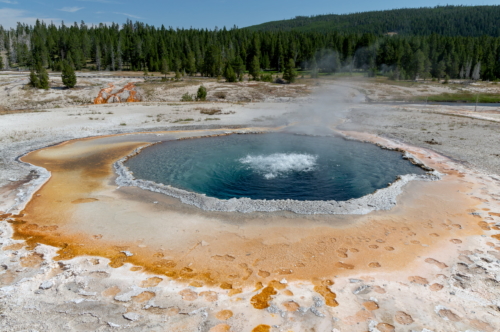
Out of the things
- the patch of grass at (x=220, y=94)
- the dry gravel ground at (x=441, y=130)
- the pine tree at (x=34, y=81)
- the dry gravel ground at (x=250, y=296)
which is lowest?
the dry gravel ground at (x=250, y=296)

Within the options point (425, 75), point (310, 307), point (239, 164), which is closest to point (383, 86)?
point (425, 75)

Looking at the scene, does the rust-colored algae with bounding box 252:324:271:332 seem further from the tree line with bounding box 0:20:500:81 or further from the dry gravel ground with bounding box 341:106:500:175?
the tree line with bounding box 0:20:500:81

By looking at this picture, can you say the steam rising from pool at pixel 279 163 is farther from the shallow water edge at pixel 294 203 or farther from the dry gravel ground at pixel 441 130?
the dry gravel ground at pixel 441 130

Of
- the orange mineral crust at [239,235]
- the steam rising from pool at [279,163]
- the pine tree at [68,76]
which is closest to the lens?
the orange mineral crust at [239,235]

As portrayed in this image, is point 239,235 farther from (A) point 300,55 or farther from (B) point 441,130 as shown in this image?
(A) point 300,55

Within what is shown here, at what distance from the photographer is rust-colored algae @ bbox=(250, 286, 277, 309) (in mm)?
5441

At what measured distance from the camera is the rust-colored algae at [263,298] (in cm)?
544

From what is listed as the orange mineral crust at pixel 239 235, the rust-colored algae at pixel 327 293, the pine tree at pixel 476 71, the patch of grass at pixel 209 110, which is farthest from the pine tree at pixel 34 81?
the pine tree at pixel 476 71

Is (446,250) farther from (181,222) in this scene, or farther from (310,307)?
(181,222)

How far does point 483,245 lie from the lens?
7.29 metres

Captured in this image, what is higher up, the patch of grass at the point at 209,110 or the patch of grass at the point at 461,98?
the patch of grass at the point at 461,98

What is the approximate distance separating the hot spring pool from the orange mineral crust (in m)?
1.92

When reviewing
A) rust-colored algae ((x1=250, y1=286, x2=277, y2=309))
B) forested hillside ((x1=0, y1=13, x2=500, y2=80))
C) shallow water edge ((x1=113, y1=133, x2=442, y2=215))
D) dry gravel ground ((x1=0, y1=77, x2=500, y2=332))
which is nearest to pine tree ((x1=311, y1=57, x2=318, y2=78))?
forested hillside ((x1=0, y1=13, x2=500, y2=80))

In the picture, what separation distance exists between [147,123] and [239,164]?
494 inches
